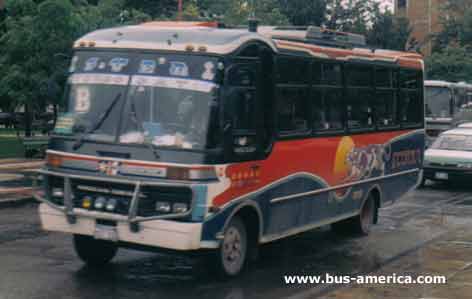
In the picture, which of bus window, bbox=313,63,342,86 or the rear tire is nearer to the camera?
bus window, bbox=313,63,342,86

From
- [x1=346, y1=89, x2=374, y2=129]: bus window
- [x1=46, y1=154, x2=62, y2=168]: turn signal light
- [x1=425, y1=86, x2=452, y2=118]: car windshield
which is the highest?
[x1=346, y1=89, x2=374, y2=129]: bus window

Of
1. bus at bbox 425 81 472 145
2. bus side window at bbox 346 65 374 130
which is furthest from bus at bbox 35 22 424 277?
bus at bbox 425 81 472 145

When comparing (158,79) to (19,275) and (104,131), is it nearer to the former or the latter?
(104,131)

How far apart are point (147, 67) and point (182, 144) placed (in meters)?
1.03

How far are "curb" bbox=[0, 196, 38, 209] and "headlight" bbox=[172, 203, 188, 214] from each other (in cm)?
772

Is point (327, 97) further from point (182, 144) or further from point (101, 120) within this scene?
point (101, 120)

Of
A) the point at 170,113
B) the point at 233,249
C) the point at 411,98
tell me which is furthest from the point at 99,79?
the point at 411,98

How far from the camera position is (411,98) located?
15328mm

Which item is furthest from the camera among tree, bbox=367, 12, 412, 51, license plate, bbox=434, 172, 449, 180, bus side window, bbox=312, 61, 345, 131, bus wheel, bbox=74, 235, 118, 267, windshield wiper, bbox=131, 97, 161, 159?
tree, bbox=367, 12, 412, 51

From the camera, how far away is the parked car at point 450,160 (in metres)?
21.1

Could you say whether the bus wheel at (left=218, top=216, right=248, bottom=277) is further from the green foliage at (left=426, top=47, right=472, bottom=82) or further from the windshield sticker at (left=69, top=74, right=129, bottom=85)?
the green foliage at (left=426, top=47, right=472, bottom=82)

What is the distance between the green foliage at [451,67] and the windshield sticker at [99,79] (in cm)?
4835

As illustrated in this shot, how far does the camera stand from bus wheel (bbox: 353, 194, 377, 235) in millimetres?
13659

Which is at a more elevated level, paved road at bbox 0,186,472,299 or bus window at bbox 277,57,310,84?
bus window at bbox 277,57,310,84
